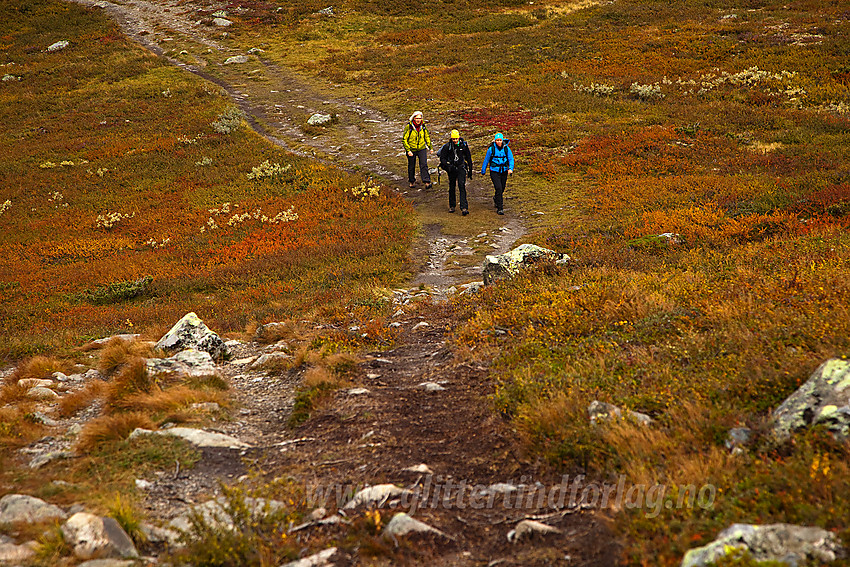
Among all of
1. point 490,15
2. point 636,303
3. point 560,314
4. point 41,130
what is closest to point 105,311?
point 560,314

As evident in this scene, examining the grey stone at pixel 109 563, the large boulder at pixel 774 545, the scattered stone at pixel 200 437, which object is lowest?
the scattered stone at pixel 200 437

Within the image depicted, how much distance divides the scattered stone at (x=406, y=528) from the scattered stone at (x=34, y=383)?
721 centimetres

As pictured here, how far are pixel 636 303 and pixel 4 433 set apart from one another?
29.2ft

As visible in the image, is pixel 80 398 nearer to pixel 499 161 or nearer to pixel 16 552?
pixel 16 552

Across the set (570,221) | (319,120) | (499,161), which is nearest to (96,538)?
(570,221)

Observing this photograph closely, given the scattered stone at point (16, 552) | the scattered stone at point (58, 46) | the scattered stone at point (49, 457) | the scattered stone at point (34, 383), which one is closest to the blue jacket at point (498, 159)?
the scattered stone at point (34, 383)

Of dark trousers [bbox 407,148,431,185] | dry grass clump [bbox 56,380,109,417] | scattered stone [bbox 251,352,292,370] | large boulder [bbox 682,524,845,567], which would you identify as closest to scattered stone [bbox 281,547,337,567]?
large boulder [bbox 682,524,845,567]

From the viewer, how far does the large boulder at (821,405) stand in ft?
15.5

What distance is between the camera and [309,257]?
17.2 metres

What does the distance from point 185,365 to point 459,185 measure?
12.2 m

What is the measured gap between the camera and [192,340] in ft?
33.6

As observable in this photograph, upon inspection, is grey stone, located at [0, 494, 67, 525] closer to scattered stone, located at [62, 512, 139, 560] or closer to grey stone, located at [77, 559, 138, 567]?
scattered stone, located at [62, 512, 139, 560]

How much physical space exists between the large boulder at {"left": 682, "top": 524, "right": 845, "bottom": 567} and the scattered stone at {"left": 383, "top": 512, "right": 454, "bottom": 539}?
2065 millimetres

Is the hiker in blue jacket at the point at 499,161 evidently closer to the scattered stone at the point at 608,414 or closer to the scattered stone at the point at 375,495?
the scattered stone at the point at 608,414
